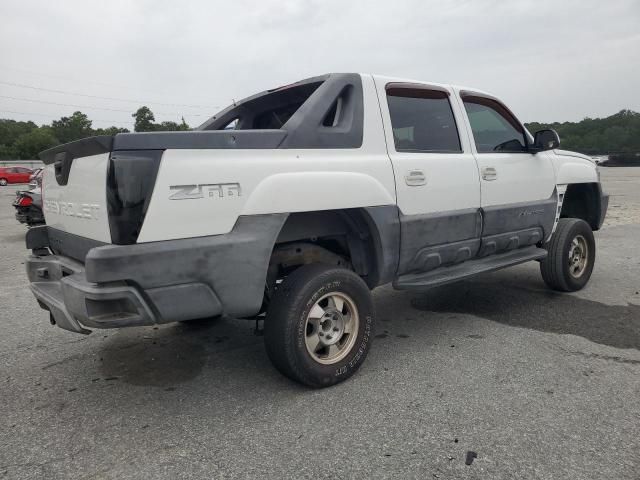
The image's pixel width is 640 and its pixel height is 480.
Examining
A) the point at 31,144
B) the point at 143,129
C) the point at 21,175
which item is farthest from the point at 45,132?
the point at 21,175

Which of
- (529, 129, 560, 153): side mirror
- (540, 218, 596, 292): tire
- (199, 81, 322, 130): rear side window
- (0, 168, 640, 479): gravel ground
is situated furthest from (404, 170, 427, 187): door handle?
(540, 218, 596, 292): tire

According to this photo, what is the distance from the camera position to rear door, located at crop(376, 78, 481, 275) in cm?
326

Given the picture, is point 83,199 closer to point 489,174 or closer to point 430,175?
point 430,175

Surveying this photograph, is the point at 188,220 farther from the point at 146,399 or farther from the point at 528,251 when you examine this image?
the point at 528,251

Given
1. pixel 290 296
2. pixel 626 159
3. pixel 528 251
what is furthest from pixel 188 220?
pixel 626 159

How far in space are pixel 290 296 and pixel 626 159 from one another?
57.7m

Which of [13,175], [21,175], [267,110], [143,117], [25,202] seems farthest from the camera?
[143,117]

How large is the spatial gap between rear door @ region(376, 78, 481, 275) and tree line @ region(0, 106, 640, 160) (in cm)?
6931

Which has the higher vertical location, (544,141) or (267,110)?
(267,110)

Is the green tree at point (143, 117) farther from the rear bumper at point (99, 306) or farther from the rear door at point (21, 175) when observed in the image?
the rear bumper at point (99, 306)

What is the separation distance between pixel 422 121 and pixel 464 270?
1.21 meters

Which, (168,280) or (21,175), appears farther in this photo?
(21,175)

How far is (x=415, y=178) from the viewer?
3303 millimetres

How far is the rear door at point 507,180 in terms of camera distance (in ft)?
12.8
